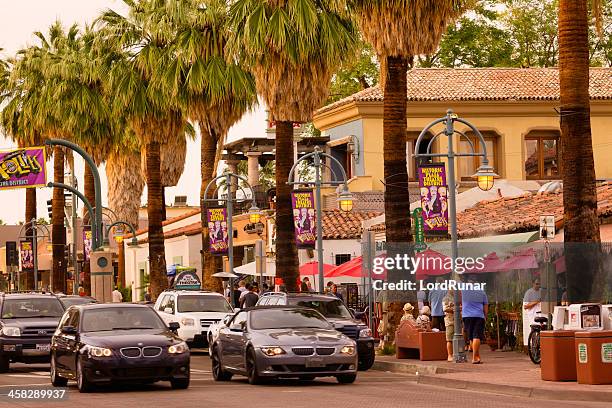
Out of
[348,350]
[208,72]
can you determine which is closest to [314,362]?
[348,350]

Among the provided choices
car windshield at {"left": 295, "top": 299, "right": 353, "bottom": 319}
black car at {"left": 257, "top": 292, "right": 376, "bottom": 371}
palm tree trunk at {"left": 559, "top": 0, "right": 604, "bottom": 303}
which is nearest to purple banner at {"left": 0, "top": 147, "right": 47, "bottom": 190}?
black car at {"left": 257, "top": 292, "right": 376, "bottom": 371}

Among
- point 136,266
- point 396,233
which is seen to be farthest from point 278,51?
point 136,266

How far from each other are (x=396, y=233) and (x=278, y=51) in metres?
8.79

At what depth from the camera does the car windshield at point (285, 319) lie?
23875 mm

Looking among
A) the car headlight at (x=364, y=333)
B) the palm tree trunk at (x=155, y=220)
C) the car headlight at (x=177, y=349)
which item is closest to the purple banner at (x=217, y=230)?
the palm tree trunk at (x=155, y=220)

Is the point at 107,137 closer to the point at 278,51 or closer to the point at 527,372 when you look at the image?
the point at 278,51

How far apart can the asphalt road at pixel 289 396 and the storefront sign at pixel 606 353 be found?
1688 millimetres

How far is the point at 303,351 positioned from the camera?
22.7 m

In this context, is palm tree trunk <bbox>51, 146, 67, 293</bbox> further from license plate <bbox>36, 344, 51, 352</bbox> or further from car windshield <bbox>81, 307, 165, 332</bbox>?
car windshield <bbox>81, 307, 165, 332</bbox>

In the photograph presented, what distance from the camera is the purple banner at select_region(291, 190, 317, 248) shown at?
38562mm

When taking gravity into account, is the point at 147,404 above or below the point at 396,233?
below

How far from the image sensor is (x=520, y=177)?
5722 centimetres

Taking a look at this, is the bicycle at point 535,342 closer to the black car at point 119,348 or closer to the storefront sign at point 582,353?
the storefront sign at point 582,353

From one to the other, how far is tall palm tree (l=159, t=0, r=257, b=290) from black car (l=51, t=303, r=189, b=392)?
2169 cm
